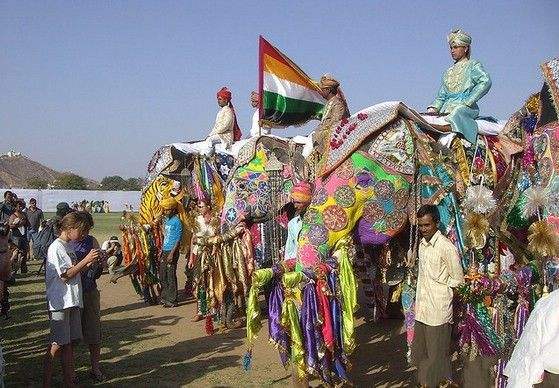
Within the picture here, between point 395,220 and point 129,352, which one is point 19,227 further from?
point 395,220

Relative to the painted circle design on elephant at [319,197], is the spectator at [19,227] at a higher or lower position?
lower

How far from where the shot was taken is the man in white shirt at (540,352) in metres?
2.43

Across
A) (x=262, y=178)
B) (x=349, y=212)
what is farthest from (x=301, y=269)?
(x=262, y=178)

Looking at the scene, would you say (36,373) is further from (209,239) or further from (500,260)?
(500,260)

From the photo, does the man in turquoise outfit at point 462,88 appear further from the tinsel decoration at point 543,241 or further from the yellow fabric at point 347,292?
the yellow fabric at point 347,292

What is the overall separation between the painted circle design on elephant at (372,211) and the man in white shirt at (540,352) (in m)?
2.31

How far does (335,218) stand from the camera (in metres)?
4.73

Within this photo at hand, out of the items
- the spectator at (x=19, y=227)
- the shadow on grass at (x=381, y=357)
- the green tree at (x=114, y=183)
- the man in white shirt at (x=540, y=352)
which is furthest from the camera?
the green tree at (x=114, y=183)

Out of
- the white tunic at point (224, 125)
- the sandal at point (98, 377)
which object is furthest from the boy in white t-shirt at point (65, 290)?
the white tunic at point (224, 125)

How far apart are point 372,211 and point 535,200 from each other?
1.20 metres

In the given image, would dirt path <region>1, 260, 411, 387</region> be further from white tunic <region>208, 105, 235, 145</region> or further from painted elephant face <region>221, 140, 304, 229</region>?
white tunic <region>208, 105, 235, 145</region>

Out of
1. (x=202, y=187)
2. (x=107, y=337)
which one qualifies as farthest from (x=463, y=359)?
(x=202, y=187)

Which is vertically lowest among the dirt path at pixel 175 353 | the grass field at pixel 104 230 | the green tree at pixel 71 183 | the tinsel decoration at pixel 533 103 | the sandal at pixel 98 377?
the dirt path at pixel 175 353

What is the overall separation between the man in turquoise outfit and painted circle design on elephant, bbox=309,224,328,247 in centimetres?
176
